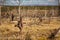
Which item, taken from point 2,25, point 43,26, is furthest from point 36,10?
point 2,25

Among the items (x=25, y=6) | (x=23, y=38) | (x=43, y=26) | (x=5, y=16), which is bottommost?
(x=23, y=38)

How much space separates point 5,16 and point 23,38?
0.52m

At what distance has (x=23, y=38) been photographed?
2.35 metres

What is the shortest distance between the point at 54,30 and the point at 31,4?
64 centimetres

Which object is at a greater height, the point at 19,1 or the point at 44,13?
the point at 19,1

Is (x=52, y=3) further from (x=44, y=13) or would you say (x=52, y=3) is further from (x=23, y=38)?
(x=23, y=38)

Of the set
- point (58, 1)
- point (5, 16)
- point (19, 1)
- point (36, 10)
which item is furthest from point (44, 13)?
point (5, 16)

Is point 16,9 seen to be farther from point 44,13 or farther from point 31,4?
point 44,13

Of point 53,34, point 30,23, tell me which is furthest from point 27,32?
point 53,34

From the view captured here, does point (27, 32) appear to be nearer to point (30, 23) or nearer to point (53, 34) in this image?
point (30, 23)

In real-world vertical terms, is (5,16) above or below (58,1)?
below

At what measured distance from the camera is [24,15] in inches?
93.6

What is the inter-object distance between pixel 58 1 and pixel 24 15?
68cm

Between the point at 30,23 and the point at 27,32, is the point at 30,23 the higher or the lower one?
the higher one
